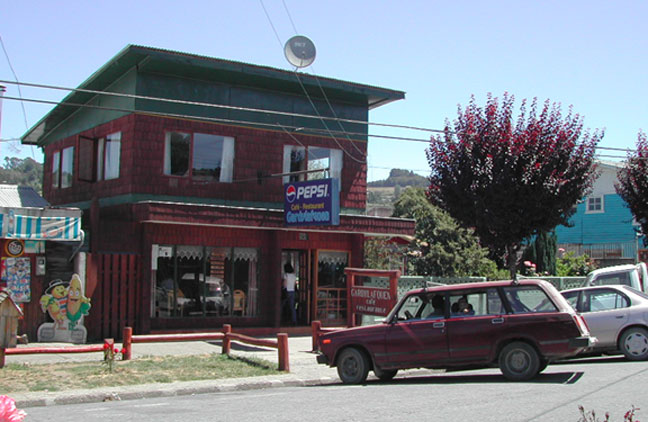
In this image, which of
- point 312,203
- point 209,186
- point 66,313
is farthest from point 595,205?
point 66,313

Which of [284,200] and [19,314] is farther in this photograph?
[284,200]

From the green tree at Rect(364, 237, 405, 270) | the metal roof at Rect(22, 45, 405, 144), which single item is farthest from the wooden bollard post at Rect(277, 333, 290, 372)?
the green tree at Rect(364, 237, 405, 270)

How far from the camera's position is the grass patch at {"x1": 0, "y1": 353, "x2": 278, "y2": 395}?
38.1ft

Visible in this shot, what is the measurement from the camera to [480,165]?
20.1 metres

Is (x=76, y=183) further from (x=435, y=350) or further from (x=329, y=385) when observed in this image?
(x=435, y=350)

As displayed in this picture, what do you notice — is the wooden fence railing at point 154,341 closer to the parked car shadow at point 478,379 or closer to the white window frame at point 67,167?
the parked car shadow at point 478,379

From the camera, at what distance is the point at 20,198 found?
64.0 feet

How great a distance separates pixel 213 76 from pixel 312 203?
4643mm

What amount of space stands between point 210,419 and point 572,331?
18.9 ft

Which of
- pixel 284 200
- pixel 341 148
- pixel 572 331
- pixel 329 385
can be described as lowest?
pixel 329 385

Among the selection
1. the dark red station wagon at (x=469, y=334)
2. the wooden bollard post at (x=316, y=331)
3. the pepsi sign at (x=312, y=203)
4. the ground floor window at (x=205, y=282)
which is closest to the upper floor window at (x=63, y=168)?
the ground floor window at (x=205, y=282)

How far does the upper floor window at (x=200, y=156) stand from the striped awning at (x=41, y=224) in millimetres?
3259

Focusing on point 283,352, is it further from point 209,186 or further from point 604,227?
point 604,227

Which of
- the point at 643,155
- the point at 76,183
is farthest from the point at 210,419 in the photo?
the point at 643,155
